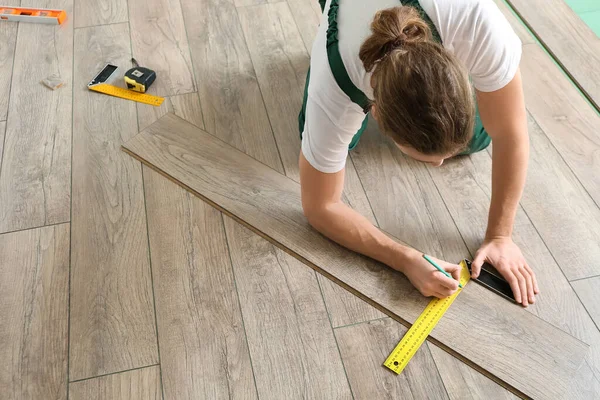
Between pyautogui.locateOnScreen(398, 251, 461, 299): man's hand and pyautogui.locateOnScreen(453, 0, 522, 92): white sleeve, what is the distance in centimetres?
53

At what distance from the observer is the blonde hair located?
3.75 feet

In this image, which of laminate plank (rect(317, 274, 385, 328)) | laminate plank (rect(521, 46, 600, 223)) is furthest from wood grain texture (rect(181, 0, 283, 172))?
laminate plank (rect(521, 46, 600, 223))

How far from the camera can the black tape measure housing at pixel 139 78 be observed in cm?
231

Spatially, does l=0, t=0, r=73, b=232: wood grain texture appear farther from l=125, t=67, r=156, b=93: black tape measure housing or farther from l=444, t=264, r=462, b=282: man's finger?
l=444, t=264, r=462, b=282: man's finger

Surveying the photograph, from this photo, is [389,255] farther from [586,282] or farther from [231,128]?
[231,128]

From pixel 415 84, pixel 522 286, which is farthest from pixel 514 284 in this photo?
pixel 415 84

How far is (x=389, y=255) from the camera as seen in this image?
1.73 metres

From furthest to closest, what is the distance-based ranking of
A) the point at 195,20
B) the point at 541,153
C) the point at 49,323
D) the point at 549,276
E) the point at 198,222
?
the point at 195,20
the point at 541,153
the point at 198,222
the point at 549,276
the point at 49,323

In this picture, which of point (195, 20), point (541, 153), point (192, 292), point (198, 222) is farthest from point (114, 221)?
point (541, 153)

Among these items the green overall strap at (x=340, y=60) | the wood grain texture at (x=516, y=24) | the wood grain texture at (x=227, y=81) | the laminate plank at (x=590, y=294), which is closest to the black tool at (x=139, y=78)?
the wood grain texture at (x=227, y=81)

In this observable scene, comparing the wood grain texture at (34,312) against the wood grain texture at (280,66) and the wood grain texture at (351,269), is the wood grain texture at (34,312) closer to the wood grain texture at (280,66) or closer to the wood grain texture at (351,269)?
the wood grain texture at (351,269)

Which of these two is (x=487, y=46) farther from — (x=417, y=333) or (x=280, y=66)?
(x=280, y=66)

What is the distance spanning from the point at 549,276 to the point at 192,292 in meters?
1.11

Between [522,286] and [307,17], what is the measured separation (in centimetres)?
162
